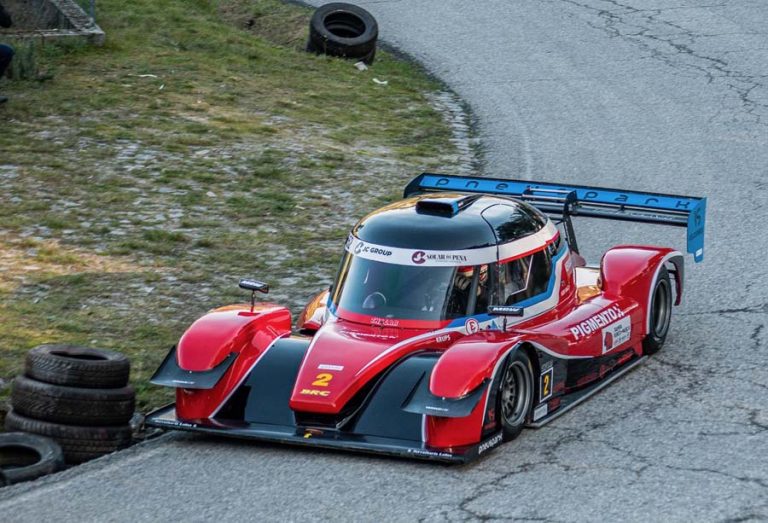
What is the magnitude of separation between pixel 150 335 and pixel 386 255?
8.79ft

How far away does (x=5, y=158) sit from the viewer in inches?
610

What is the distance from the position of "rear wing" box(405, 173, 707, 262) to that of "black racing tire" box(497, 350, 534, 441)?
7.91 feet

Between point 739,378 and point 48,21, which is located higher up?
point 48,21

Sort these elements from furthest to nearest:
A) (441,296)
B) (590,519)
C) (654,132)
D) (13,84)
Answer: (13,84) → (654,132) → (441,296) → (590,519)

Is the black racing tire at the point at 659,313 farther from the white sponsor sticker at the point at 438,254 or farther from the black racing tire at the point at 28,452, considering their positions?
the black racing tire at the point at 28,452

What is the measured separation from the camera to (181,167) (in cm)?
1557

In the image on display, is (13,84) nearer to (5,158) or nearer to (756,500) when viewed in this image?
(5,158)

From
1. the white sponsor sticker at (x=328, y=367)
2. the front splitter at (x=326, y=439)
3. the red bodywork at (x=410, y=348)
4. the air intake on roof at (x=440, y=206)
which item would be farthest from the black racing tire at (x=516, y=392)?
the air intake on roof at (x=440, y=206)

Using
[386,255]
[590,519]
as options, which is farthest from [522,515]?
[386,255]

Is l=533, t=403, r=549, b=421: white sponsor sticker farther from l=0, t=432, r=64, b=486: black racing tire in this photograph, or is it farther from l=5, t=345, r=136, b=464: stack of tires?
l=0, t=432, r=64, b=486: black racing tire

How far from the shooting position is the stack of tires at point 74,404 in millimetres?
8383

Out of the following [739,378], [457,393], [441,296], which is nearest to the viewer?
[457,393]

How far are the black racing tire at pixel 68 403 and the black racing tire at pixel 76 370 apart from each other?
0.05m

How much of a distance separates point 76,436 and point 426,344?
234 centimetres
